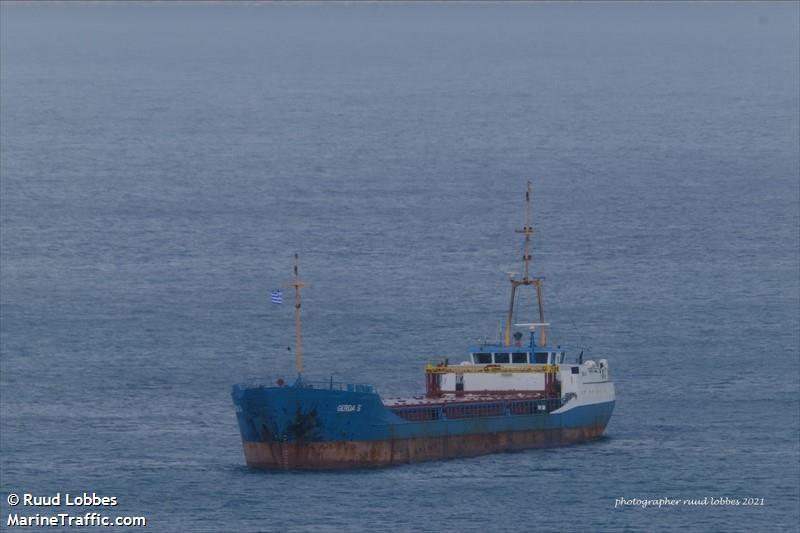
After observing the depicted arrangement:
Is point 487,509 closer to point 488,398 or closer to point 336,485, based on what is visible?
point 336,485

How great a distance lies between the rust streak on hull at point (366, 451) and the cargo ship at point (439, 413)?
5 cm

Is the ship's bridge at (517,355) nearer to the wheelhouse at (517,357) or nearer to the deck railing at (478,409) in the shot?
the wheelhouse at (517,357)

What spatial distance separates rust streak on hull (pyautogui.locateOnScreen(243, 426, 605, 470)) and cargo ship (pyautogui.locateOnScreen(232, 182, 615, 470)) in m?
0.05

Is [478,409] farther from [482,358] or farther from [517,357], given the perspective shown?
[517,357]

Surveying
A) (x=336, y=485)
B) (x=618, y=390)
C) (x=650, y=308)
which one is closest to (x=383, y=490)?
(x=336, y=485)

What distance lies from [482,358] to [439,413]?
1127 centimetres

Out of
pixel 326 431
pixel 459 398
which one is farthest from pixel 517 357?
pixel 326 431

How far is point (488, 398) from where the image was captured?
14750 centimetres

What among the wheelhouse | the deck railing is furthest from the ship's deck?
the wheelhouse

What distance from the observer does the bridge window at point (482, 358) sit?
500 feet

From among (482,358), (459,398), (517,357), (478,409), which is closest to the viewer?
(478,409)

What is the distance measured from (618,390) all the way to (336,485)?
33213 mm

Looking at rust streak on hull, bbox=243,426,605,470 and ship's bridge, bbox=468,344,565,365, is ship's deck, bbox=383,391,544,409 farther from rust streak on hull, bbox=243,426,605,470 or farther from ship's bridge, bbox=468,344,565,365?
ship's bridge, bbox=468,344,565,365

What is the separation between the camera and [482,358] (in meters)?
153
